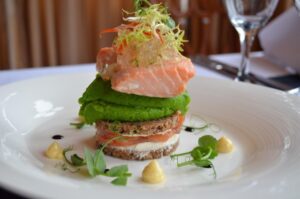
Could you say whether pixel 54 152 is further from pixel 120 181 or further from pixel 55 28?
pixel 55 28

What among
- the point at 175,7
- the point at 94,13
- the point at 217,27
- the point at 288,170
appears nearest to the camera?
the point at 288,170

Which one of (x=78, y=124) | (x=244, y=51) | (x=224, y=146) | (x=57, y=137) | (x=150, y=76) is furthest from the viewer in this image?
(x=244, y=51)

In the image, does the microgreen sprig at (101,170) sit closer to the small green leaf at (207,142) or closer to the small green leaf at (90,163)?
the small green leaf at (90,163)

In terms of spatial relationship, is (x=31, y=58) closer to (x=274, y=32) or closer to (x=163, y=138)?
(x=274, y=32)

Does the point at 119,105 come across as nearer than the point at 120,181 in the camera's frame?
No

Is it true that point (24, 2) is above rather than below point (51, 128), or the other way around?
above

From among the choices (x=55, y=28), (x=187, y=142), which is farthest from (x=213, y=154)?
(x=55, y=28)

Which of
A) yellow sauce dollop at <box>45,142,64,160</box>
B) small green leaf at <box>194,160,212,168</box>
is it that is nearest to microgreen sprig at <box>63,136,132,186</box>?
yellow sauce dollop at <box>45,142,64,160</box>

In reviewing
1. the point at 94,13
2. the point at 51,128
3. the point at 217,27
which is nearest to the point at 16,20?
the point at 94,13
